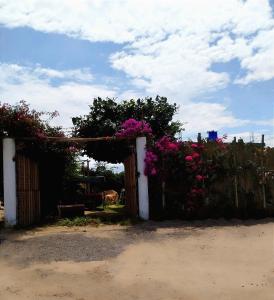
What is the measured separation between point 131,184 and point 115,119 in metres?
8.59

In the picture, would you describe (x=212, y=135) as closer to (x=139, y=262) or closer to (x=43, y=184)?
(x=43, y=184)

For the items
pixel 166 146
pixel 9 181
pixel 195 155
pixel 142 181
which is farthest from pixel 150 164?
pixel 9 181

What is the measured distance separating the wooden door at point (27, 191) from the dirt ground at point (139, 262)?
3.19 feet

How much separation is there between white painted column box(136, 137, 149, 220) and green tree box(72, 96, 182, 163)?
8380 millimetres

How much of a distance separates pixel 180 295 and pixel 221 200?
707 centimetres

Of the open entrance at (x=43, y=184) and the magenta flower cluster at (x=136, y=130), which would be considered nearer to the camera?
the open entrance at (x=43, y=184)

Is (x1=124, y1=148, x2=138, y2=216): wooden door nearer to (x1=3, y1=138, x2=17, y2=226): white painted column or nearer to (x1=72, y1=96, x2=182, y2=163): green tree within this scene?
(x1=3, y1=138, x2=17, y2=226): white painted column

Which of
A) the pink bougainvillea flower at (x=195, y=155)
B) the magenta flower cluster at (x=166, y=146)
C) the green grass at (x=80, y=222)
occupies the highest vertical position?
the magenta flower cluster at (x=166, y=146)

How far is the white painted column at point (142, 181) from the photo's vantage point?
1316 centimetres

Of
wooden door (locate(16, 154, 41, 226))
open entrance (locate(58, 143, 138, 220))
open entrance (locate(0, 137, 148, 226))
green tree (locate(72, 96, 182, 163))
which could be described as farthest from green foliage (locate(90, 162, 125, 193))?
wooden door (locate(16, 154, 41, 226))

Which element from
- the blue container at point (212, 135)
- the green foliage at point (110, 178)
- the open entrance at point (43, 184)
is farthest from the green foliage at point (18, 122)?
the green foliage at point (110, 178)

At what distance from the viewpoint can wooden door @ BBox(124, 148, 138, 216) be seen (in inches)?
531

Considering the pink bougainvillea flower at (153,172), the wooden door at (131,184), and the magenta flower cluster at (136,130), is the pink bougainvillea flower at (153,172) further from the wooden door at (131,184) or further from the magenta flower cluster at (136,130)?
the magenta flower cluster at (136,130)

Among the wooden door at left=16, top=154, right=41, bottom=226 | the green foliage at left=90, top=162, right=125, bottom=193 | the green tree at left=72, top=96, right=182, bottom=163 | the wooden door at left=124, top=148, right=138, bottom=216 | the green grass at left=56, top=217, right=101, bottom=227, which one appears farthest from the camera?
the green foliage at left=90, top=162, right=125, bottom=193
